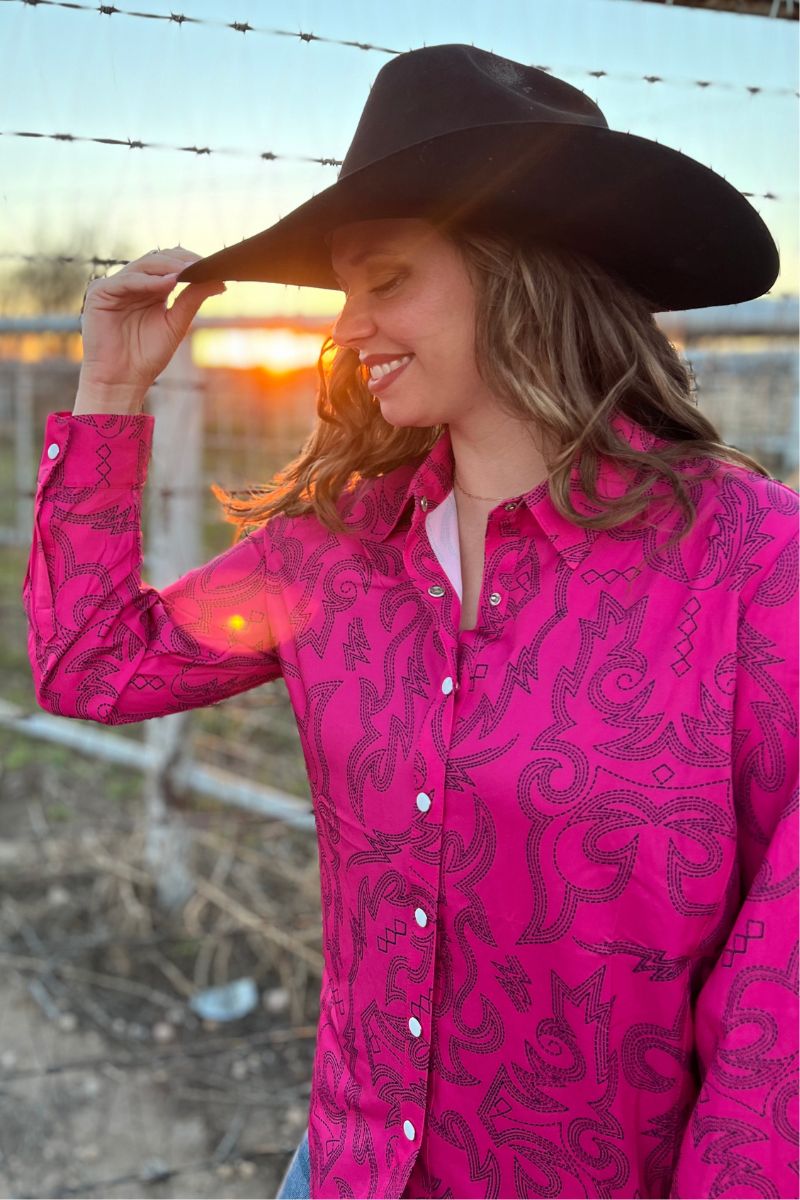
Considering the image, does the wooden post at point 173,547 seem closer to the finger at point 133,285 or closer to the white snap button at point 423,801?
the finger at point 133,285

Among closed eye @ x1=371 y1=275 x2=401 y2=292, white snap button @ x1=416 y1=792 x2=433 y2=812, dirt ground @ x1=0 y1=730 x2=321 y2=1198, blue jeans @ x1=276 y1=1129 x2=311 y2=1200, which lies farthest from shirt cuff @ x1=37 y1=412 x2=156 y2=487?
dirt ground @ x1=0 y1=730 x2=321 y2=1198

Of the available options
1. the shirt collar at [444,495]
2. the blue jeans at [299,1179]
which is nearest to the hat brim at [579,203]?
the shirt collar at [444,495]

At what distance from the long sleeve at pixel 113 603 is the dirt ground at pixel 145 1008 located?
1093 mm

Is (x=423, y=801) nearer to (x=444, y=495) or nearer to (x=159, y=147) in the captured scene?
(x=444, y=495)

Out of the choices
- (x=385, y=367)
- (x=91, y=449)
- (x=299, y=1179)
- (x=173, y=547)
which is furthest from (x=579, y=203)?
(x=173, y=547)

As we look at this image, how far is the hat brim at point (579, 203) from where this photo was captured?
123 centimetres

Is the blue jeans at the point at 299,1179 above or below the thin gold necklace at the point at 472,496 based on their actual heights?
below

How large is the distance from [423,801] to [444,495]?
445 mm

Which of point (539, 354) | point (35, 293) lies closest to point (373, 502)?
point (539, 354)

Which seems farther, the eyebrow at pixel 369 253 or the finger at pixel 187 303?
the finger at pixel 187 303

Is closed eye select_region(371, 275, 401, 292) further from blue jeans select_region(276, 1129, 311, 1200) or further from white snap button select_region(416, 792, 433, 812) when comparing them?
blue jeans select_region(276, 1129, 311, 1200)

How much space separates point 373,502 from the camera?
1514 millimetres

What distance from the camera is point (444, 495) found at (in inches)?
58.2

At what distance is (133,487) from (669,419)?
0.79 m
